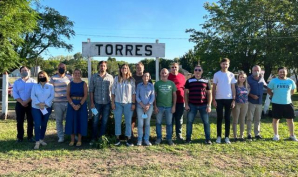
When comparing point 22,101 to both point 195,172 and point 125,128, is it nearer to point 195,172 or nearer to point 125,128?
point 125,128

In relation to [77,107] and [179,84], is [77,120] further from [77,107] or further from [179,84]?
[179,84]

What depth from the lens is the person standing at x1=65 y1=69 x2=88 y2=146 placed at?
523 cm

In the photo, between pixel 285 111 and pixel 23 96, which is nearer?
pixel 23 96

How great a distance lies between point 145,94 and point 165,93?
0.45 meters

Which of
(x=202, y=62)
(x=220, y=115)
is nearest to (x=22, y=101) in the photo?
(x=220, y=115)

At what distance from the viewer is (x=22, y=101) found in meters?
5.57

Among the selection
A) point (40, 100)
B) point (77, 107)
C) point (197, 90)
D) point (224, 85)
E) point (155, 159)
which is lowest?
point (155, 159)

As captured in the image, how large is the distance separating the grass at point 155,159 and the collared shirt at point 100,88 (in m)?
1.04

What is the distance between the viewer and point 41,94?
5195 mm

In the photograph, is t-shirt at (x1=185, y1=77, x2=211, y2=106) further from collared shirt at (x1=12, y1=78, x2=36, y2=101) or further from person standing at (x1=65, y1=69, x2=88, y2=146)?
collared shirt at (x1=12, y1=78, x2=36, y2=101)

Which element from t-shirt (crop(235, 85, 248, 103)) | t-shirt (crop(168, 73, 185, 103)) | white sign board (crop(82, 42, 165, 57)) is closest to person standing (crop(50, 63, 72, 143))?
white sign board (crop(82, 42, 165, 57))

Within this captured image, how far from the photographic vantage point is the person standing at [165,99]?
5.37 m

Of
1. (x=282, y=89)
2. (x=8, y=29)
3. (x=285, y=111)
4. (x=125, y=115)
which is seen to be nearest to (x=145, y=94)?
(x=125, y=115)

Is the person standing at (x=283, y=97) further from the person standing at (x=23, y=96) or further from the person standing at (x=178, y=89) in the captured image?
the person standing at (x=23, y=96)
